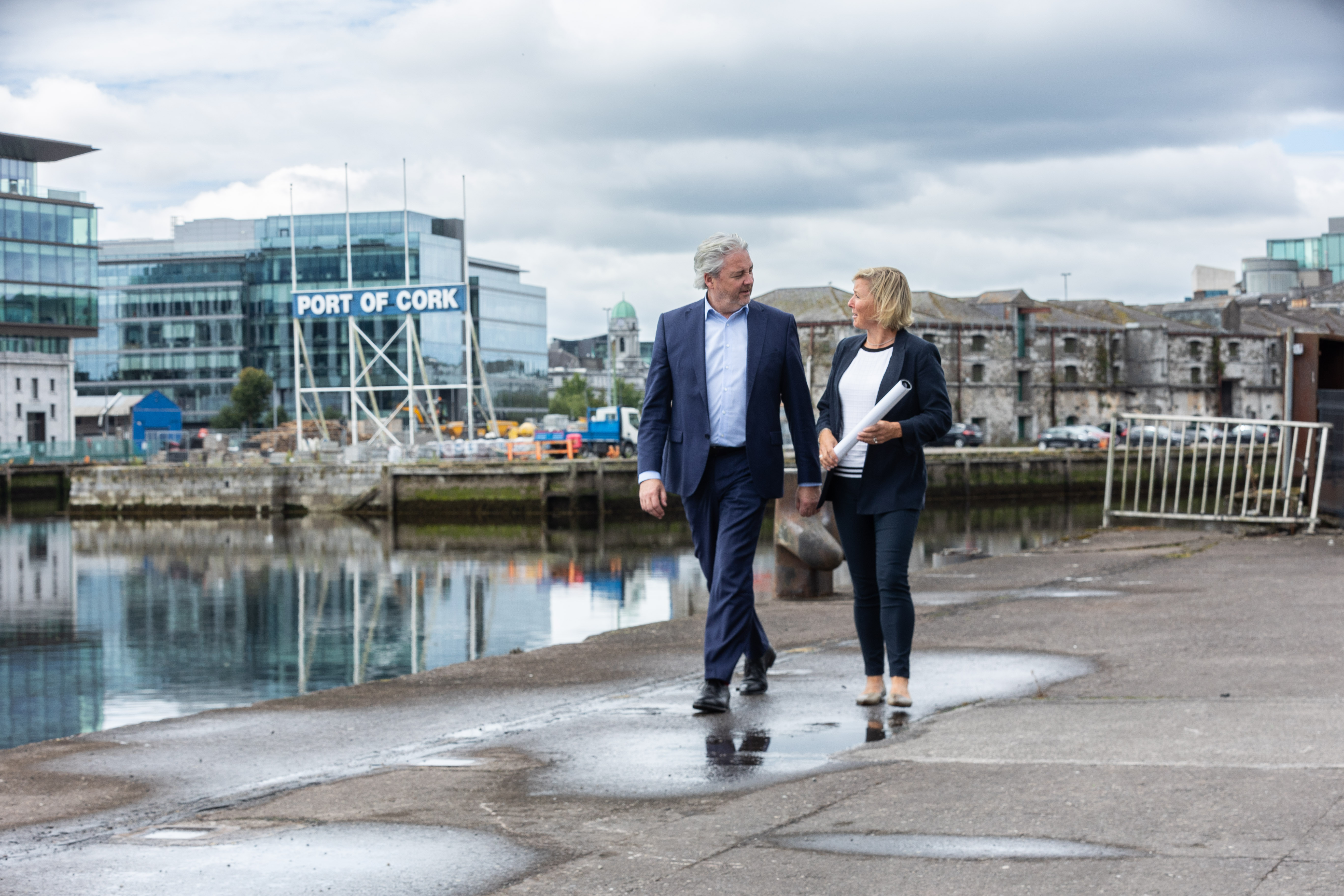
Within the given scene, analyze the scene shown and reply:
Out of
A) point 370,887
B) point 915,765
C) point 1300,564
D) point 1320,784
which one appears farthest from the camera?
point 1300,564

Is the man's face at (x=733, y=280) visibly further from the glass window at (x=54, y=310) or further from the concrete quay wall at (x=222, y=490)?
the glass window at (x=54, y=310)

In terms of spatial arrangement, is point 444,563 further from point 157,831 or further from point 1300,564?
point 157,831

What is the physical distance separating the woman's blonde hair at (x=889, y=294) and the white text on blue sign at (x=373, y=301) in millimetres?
49227

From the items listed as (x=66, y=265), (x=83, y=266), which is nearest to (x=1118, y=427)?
(x=83, y=266)

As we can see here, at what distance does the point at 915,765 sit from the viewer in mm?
4223

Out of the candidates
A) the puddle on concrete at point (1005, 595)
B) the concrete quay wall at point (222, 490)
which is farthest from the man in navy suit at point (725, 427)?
the concrete quay wall at point (222, 490)

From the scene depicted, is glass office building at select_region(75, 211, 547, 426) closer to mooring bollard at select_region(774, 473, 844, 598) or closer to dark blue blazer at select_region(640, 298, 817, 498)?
mooring bollard at select_region(774, 473, 844, 598)

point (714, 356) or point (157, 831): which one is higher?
A: point (714, 356)

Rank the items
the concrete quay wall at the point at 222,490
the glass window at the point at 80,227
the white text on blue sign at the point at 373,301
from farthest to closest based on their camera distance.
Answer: the glass window at the point at 80,227 → the white text on blue sign at the point at 373,301 → the concrete quay wall at the point at 222,490

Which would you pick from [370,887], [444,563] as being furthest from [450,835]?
[444,563]

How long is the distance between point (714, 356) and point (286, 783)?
225cm

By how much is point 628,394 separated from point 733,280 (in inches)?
5633

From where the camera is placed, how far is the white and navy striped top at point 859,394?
5672 mm

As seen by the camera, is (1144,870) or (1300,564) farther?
(1300,564)
